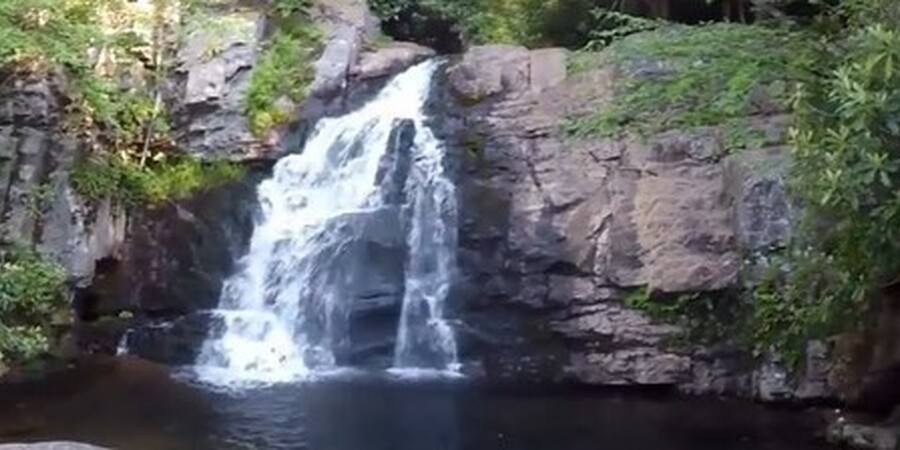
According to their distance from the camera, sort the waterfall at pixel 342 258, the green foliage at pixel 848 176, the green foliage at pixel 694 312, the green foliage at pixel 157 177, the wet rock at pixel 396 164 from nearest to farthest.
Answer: the green foliage at pixel 848 176
the green foliage at pixel 694 312
the waterfall at pixel 342 258
the green foliage at pixel 157 177
the wet rock at pixel 396 164

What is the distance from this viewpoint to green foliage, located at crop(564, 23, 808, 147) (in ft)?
43.7

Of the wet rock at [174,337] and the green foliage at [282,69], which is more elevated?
the green foliage at [282,69]

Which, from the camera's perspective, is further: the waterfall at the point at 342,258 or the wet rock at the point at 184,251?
the wet rock at the point at 184,251

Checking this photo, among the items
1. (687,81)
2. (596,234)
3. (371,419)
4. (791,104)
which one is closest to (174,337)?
(371,419)

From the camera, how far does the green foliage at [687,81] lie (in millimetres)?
13312

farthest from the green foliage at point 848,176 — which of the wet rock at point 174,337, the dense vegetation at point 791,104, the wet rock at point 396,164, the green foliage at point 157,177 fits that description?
the green foliage at point 157,177

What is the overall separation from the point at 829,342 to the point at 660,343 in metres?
1.99

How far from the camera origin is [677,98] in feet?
45.6

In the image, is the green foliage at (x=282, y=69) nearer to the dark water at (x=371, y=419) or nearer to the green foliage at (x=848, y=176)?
the dark water at (x=371, y=419)

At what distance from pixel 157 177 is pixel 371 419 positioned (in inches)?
220

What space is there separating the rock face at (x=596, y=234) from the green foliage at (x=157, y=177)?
132 inches

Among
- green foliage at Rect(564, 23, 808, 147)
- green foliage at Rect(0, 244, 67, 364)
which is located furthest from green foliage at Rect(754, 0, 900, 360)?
green foliage at Rect(0, 244, 67, 364)

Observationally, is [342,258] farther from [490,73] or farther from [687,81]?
[687,81]

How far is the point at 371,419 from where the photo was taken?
11711 millimetres
